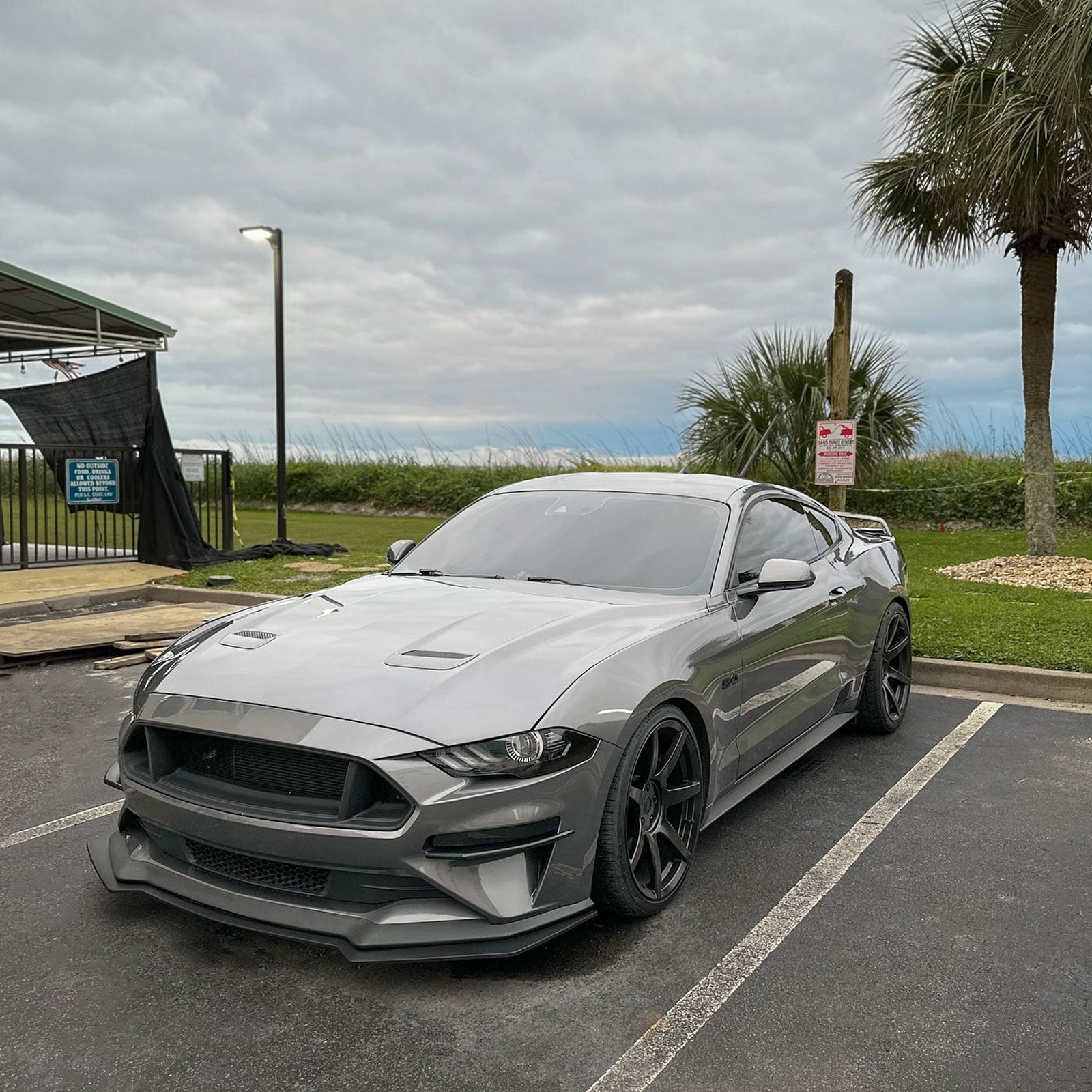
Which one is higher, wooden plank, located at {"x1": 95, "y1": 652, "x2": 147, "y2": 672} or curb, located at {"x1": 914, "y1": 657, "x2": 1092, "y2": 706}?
curb, located at {"x1": 914, "y1": 657, "x2": 1092, "y2": 706}

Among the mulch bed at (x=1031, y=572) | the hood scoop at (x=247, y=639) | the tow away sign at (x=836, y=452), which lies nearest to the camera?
the hood scoop at (x=247, y=639)

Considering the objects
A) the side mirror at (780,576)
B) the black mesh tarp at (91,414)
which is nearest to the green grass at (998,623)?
the side mirror at (780,576)

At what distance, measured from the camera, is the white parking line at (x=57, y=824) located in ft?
13.4

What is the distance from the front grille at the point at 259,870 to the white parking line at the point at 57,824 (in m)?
1.41

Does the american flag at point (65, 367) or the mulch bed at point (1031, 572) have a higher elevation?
the american flag at point (65, 367)

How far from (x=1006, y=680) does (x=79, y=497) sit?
37.9 ft

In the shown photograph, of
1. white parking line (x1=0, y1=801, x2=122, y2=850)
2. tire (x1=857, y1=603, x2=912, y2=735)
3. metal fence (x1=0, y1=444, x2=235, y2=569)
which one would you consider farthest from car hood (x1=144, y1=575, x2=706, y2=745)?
metal fence (x1=0, y1=444, x2=235, y2=569)

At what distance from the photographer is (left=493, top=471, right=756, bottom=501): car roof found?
4703 mm

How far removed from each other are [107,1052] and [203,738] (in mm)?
904

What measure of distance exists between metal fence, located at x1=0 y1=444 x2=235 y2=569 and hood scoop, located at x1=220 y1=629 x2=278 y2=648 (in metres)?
10.5

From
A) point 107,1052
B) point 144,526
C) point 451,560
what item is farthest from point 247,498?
point 107,1052

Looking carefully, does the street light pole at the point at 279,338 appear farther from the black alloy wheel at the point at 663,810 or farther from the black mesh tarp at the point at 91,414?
the black alloy wheel at the point at 663,810

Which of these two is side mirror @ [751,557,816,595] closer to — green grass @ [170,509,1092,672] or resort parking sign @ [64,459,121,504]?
green grass @ [170,509,1092,672]

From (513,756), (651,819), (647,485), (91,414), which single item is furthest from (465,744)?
(91,414)
